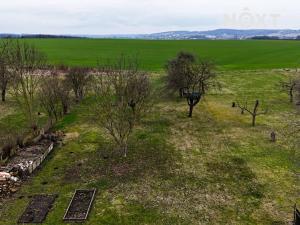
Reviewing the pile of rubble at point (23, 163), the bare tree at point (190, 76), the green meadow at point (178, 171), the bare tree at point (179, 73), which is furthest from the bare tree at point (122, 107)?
the bare tree at point (179, 73)

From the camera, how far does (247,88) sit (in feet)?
172

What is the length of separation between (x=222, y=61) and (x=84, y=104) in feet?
166

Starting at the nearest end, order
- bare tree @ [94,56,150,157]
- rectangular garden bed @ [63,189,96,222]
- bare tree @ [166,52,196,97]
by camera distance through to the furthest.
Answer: rectangular garden bed @ [63,189,96,222] < bare tree @ [94,56,150,157] < bare tree @ [166,52,196,97]

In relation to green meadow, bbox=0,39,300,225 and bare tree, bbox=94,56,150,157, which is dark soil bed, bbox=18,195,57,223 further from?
bare tree, bbox=94,56,150,157

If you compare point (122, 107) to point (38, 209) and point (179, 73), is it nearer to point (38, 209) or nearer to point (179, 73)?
point (38, 209)

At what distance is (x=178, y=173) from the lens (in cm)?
2331

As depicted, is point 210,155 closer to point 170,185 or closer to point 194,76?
point 170,185

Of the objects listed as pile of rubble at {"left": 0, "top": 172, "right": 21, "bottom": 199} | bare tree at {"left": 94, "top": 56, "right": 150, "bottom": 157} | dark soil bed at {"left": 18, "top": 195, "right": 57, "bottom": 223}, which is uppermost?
bare tree at {"left": 94, "top": 56, "right": 150, "bottom": 157}

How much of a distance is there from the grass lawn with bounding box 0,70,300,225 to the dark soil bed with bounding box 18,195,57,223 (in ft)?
1.21

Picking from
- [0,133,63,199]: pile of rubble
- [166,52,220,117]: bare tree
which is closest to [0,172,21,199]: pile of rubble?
[0,133,63,199]: pile of rubble

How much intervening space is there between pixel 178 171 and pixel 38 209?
9.23 metres

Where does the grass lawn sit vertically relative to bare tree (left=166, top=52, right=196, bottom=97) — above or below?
below

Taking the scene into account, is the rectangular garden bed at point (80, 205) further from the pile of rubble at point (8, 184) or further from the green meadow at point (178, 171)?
the pile of rubble at point (8, 184)

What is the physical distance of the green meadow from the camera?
1867cm
